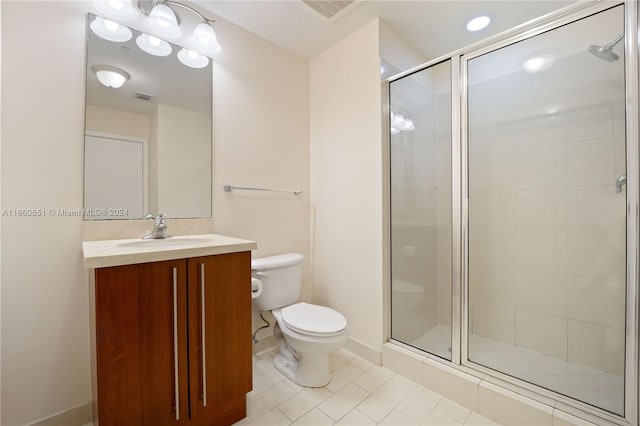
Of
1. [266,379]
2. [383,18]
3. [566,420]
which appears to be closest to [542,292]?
[566,420]

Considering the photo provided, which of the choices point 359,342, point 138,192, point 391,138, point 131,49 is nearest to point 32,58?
point 131,49

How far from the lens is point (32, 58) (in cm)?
117

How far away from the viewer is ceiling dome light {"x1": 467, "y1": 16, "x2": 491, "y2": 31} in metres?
1.79

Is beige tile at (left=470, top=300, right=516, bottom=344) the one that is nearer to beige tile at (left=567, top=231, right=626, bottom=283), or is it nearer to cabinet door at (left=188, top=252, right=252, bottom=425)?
beige tile at (left=567, top=231, right=626, bottom=283)

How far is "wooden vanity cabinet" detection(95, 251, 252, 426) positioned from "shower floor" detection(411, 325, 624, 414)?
3.87ft

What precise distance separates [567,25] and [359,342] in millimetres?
2109

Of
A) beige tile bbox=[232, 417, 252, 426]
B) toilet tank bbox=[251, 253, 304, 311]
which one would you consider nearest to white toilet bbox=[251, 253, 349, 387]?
toilet tank bbox=[251, 253, 304, 311]

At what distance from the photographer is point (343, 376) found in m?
1.65

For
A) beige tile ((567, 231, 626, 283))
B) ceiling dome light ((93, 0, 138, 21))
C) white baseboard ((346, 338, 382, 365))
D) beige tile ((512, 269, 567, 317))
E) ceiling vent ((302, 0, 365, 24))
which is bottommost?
white baseboard ((346, 338, 382, 365))

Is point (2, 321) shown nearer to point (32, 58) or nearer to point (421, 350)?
point (32, 58)

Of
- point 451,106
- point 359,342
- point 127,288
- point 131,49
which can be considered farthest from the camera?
point 359,342

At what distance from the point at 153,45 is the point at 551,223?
8.26ft

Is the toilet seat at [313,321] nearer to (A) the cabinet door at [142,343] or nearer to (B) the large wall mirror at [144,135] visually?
(A) the cabinet door at [142,343]

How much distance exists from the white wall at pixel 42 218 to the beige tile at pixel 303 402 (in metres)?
0.97
